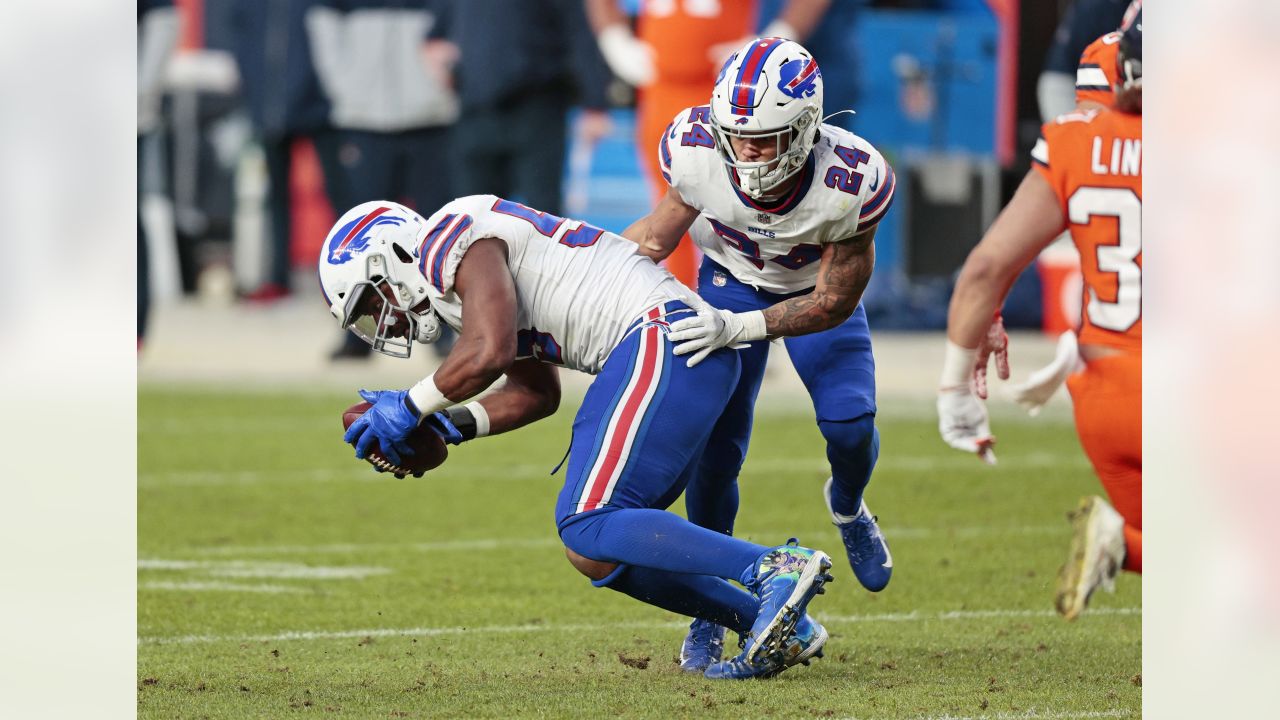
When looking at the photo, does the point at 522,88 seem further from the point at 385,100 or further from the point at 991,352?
the point at 991,352

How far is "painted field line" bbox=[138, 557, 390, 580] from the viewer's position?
5461 mm

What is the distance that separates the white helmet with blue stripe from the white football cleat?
95cm

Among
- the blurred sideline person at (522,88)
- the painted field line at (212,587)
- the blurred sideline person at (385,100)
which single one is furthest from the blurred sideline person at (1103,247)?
the blurred sideline person at (385,100)

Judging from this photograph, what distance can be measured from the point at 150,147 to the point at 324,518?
25.3 ft

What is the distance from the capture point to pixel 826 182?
13.0 ft

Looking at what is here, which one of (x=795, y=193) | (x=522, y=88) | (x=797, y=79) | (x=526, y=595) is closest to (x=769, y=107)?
(x=797, y=79)

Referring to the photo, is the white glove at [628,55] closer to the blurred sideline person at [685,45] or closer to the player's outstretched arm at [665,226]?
the blurred sideline person at [685,45]

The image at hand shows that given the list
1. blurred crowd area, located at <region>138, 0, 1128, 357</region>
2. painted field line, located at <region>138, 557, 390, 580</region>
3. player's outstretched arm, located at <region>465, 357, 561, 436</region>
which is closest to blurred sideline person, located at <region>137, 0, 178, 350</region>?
blurred crowd area, located at <region>138, 0, 1128, 357</region>

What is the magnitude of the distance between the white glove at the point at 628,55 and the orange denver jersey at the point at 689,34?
45 mm

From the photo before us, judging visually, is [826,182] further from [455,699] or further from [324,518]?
[324,518]

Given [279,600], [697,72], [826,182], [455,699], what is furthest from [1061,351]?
[697,72]

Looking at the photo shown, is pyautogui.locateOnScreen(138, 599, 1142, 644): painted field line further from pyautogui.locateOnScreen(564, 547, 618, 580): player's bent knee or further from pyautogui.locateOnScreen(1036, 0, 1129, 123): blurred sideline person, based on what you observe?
pyautogui.locateOnScreen(1036, 0, 1129, 123): blurred sideline person

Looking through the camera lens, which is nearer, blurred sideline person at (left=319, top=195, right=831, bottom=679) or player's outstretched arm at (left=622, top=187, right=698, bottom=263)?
blurred sideline person at (left=319, top=195, right=831, bottom=679)

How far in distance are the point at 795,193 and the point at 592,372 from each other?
23.7 inches
